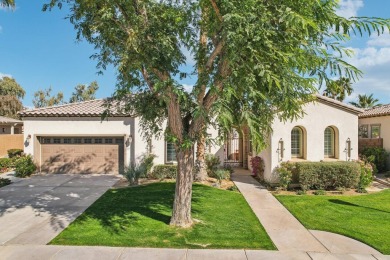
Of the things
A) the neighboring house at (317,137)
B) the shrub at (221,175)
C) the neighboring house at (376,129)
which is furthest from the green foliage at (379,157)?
the shrub at (221,175)

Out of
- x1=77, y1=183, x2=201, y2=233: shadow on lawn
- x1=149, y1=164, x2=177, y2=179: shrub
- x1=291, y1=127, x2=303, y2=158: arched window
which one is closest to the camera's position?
x1=77, y1=183, x2=201, y2=233: shadow on lawn

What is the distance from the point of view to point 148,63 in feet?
23.3

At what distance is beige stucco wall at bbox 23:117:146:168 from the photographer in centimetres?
1755

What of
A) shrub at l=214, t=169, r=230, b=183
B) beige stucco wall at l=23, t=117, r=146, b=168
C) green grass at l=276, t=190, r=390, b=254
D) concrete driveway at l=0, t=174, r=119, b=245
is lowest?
green grass at l=276, t=190, r=390, b=254

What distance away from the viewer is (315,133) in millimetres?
14539

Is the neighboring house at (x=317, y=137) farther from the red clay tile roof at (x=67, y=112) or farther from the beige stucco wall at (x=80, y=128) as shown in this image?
the red clay tile roof at (x=67, y=112)

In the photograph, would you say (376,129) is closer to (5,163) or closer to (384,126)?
(384,126)

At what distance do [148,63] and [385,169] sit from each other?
63.2 feet

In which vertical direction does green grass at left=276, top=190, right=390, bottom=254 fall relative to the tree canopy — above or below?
below

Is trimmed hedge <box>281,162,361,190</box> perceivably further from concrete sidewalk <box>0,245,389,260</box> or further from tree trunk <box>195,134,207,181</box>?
concrete sidewalk <box>0,245,389,260</box>

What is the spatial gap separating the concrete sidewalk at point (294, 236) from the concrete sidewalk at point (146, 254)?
0.89 ft

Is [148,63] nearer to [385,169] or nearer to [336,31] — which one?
[336,31]

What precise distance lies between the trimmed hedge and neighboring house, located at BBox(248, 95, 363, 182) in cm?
100

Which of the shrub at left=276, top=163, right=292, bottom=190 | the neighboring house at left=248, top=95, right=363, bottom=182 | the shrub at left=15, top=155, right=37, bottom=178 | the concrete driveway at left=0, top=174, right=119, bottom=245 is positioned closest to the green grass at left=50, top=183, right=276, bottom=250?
the concrete driveway at left=0, top=174, right=119, bottom=245
